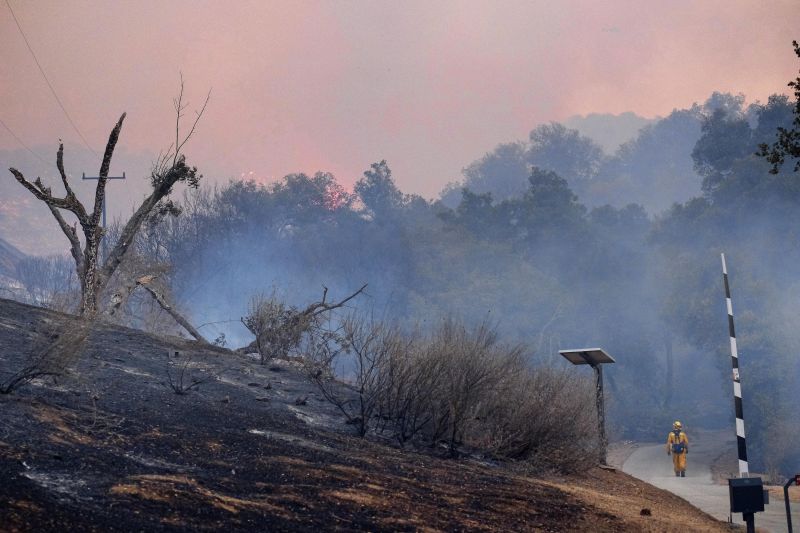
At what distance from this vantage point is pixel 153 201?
1684 cm

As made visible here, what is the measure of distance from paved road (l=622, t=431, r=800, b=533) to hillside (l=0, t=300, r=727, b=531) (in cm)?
98

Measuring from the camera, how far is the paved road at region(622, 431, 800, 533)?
502 inches

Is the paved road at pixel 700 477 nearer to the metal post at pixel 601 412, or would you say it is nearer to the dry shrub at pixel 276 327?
the metal post at pixel 601 412

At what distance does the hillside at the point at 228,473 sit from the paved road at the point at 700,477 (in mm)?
981

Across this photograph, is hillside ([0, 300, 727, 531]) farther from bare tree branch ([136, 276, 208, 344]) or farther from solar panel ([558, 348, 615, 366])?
bare tree branch ([136, 276, 208, 344])

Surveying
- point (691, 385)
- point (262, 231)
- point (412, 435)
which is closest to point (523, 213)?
point (691, 385)

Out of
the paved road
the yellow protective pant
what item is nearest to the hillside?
the paved road

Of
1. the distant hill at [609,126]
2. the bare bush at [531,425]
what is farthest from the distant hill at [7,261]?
the distant hill at [609,126]

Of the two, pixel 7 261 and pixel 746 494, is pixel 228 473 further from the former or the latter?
pixel 7 261

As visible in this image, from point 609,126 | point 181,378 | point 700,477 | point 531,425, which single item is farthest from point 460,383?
point 609,126

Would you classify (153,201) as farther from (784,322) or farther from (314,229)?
(314,229)

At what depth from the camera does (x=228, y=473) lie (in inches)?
301

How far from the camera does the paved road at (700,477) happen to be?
12742 mm

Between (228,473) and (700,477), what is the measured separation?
69.8 ft
